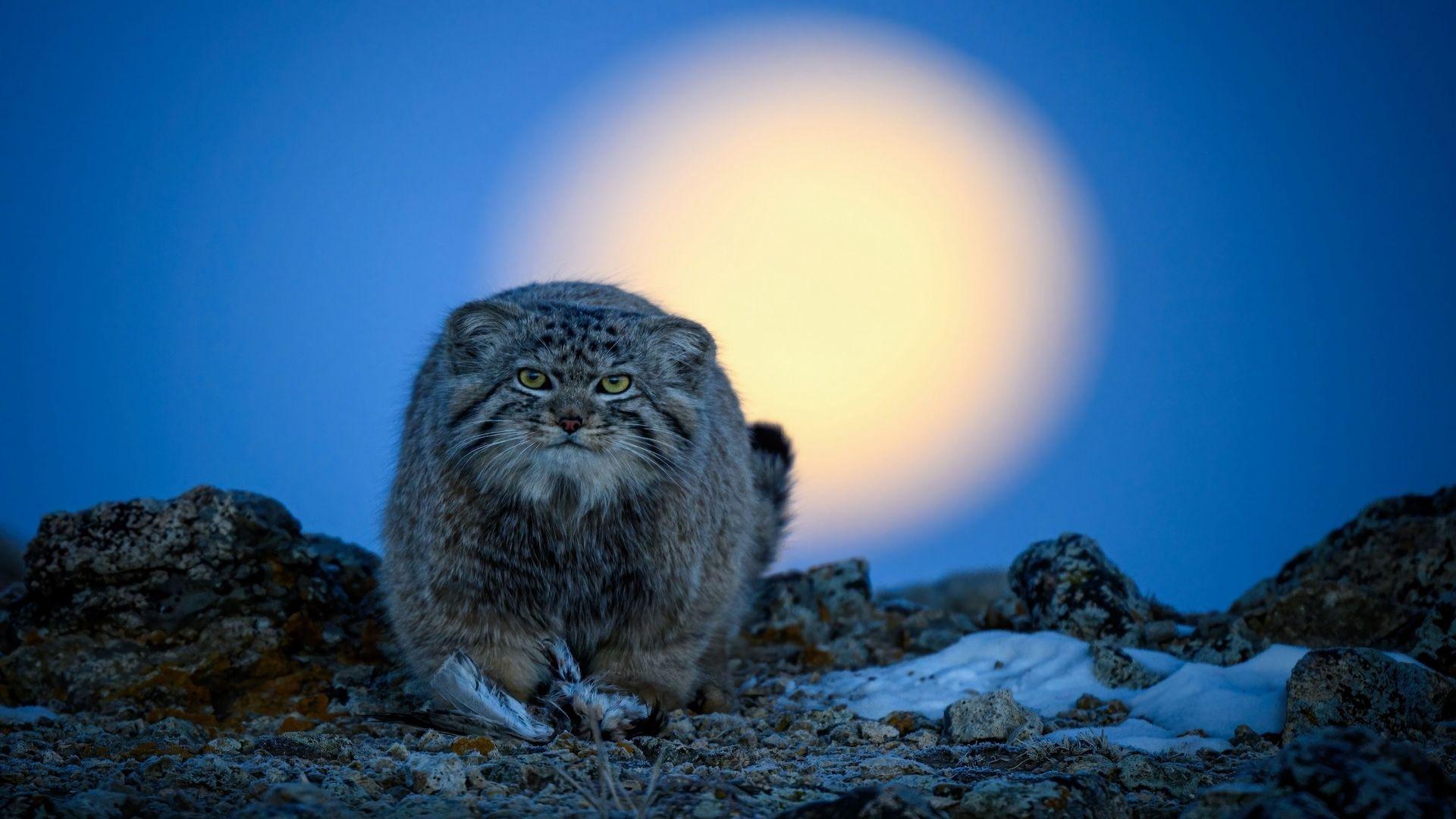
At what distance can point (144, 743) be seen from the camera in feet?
15.4

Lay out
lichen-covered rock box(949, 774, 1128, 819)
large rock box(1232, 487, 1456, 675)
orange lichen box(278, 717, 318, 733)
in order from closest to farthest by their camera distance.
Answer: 1. lichen-covered rock box(949, 774, 1128, 819)
2. orange lichen box(278, 717, 318, 733)
3. large rock box(1232, 487, 1456, 675)

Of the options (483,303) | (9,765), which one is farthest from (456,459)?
(9,765)

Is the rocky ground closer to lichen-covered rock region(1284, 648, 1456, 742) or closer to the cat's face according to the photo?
lichen-covered rock region(1284, 648, 1456, 742)

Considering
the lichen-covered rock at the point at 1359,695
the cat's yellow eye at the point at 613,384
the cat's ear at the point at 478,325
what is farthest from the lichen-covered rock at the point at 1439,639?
the cat's ear at the point at 478,325

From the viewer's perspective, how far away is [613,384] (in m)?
5.02

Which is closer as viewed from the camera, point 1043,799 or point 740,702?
point 1043,799

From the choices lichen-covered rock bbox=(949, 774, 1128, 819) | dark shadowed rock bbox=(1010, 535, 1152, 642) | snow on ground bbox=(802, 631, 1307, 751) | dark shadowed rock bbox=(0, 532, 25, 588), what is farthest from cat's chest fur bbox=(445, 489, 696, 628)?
dark shadowed rock bbox=(0, 532, 25, 588)

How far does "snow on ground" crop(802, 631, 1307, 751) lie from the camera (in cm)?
497

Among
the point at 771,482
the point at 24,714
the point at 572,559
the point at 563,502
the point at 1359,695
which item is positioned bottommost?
the point at 1359,695

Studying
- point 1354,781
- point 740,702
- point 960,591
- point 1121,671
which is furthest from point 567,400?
point 960,591

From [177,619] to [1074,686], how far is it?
18.1ft

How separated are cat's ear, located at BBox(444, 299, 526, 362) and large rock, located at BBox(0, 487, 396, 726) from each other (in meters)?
2.29

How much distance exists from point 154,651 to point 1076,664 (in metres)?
5.64

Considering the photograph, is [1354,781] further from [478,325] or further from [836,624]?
→ [836,624]
